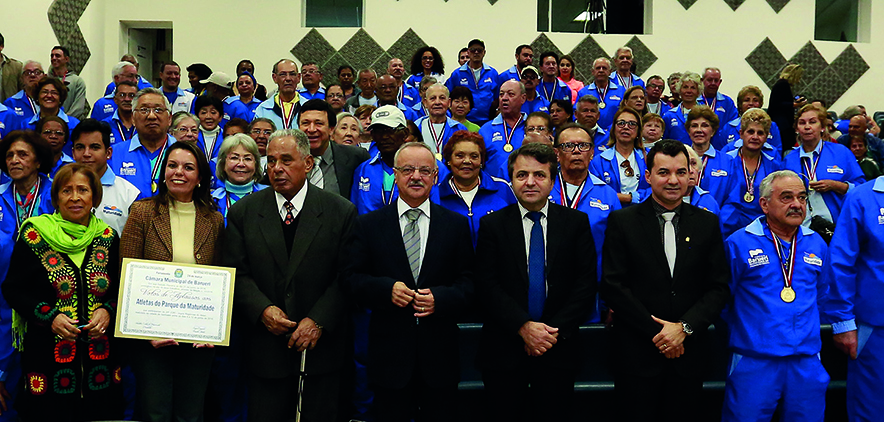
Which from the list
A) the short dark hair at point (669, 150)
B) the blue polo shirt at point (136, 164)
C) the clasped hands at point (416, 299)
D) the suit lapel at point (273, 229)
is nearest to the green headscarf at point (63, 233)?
the suit lapel at point (273, 229)

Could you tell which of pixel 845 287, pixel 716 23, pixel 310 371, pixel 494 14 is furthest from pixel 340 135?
pixel 716 23

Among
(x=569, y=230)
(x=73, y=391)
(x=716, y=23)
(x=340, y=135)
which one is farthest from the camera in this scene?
(x=716, y=23)

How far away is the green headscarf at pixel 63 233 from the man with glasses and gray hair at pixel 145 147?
1379 mm

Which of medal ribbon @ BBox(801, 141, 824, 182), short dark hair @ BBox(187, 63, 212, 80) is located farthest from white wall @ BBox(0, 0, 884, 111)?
medal ribbon @ BBox(801, 141, 824, 182)

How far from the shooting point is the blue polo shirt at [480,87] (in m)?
9.44

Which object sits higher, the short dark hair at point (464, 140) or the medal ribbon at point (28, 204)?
the short dark hair at point (464, 140)

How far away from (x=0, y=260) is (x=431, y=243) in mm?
2333

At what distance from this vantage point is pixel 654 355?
3.53 metres

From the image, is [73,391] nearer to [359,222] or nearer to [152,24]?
[359,222]

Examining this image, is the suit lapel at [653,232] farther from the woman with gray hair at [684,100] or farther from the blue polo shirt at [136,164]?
the woman with gray hair at [684,100]

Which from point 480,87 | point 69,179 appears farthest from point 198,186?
point 480,87

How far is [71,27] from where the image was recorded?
1087 centimetres

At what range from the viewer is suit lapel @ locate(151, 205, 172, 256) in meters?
3.43

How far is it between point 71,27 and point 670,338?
1049cm
